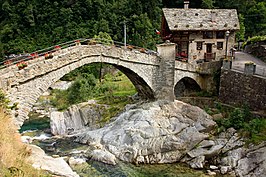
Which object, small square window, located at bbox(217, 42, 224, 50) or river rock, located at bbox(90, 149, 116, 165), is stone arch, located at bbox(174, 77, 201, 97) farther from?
river rock, located at bbox(90, 149, 116, 165)

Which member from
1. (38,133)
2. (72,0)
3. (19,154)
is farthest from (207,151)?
(72,0)

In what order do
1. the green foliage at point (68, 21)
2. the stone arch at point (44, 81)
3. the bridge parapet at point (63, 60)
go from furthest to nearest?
1. the green foliage at point (68, 21)
2. the stone arch at point (44, 81)
3. the bridge parapet at point (63, 60)

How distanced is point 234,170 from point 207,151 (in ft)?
7.41

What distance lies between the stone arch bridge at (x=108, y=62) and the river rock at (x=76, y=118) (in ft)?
15.1

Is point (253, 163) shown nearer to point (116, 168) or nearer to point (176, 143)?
point (176, 143)

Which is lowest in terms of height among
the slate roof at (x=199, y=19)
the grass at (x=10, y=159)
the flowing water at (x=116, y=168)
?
the flowing water at (x=116, y=168)

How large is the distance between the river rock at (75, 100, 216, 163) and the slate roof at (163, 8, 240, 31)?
8529 mm

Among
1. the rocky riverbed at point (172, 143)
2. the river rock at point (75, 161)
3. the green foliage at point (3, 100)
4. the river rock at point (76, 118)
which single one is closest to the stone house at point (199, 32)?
the rocky riverbed at point (172, 143)

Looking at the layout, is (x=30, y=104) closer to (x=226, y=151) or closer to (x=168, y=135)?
(x=168, y=135)

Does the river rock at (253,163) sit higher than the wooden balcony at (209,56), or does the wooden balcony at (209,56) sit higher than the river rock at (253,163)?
the wooden balcony at (209,56)

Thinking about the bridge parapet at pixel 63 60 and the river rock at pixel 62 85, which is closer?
the bridge parapet at pixel 63 60

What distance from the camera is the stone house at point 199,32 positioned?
2975cm

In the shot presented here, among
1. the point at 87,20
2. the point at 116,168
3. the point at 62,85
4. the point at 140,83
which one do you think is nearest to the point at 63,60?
the point at 116,168

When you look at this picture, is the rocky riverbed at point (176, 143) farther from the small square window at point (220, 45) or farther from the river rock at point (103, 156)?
the small square window at point (220, 45)
